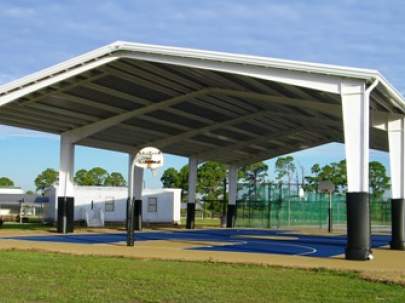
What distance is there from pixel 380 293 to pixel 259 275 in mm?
2974

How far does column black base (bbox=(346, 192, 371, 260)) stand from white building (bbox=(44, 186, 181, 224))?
35.8 m

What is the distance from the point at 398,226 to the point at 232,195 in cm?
2438

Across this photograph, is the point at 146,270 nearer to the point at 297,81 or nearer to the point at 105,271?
the point at 105,271

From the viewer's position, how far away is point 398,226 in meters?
25.3

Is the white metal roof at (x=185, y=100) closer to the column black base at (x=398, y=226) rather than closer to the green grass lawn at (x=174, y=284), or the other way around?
the column black base at (x=398, y=226)

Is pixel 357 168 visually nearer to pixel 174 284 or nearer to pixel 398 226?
pixel 398 226

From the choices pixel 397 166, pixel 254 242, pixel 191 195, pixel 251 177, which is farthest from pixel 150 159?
pixel 251 177

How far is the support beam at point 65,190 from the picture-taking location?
34531mm

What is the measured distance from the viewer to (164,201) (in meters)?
56.1

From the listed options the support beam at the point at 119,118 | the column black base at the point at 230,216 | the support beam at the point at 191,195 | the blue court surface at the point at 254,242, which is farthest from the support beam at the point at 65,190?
the column black base at the point at 230,216

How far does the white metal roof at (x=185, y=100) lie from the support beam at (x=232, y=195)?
4489mm

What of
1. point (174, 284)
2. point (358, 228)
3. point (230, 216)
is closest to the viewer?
point (174, 284)

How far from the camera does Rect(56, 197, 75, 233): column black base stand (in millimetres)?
34500

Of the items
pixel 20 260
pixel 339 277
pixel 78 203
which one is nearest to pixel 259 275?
pixel 339 277
